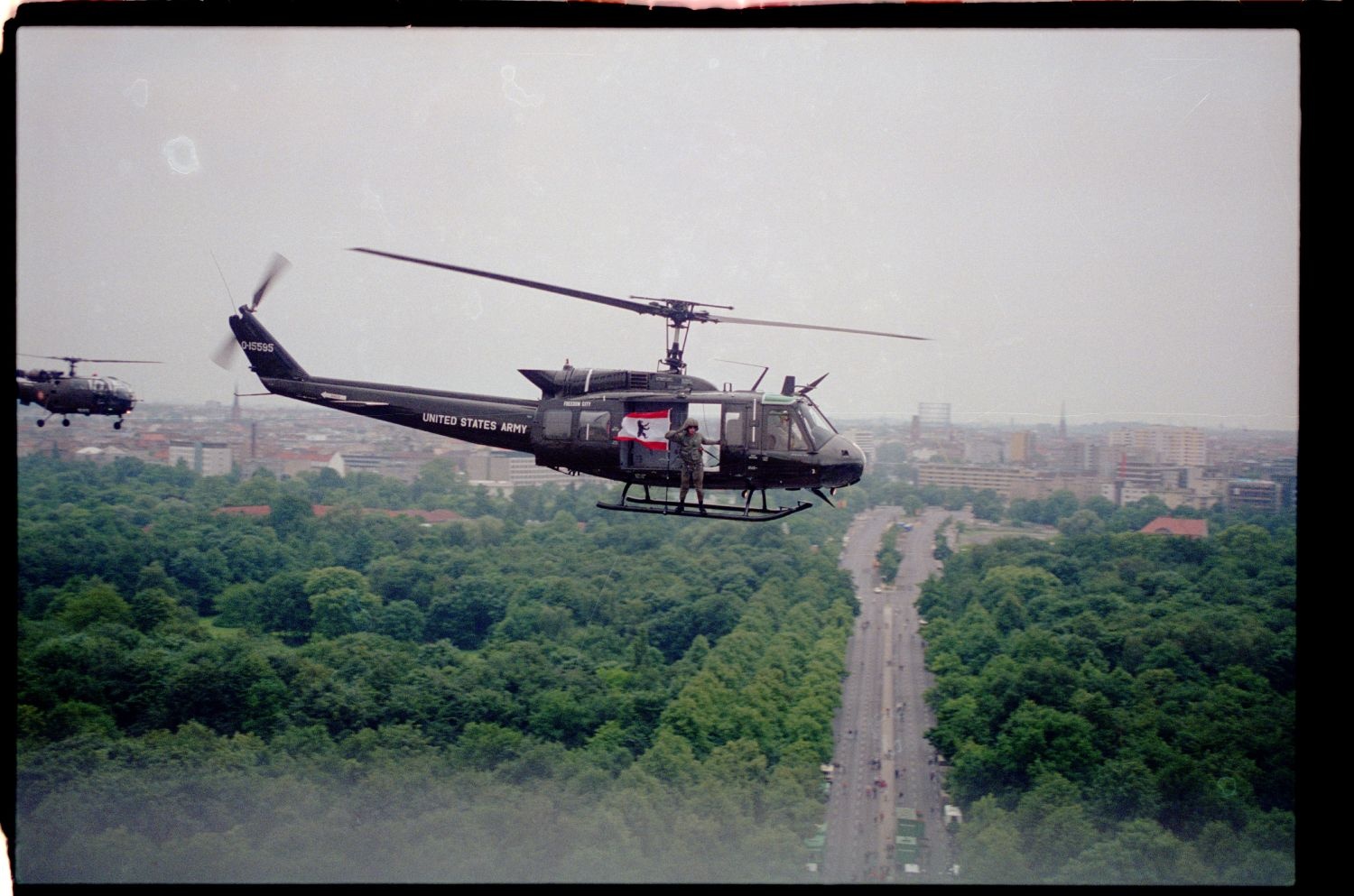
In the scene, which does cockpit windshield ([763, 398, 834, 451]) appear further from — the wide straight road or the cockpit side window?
the wide straight road

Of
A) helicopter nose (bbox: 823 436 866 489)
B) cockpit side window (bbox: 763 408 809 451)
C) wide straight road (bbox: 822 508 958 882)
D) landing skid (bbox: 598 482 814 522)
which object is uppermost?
cockpit side window (bbox: 763 408 809 451)

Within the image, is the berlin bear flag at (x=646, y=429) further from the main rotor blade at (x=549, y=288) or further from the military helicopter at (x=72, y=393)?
the military helicopter at (x=72, y=393)

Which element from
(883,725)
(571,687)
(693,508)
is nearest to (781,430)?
(693,508)

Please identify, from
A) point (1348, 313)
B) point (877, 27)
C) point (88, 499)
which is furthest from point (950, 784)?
point (88, 499)

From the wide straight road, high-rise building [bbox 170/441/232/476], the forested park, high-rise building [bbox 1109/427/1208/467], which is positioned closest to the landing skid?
the forested park

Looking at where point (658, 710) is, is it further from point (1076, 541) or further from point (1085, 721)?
point (1076, 541)
